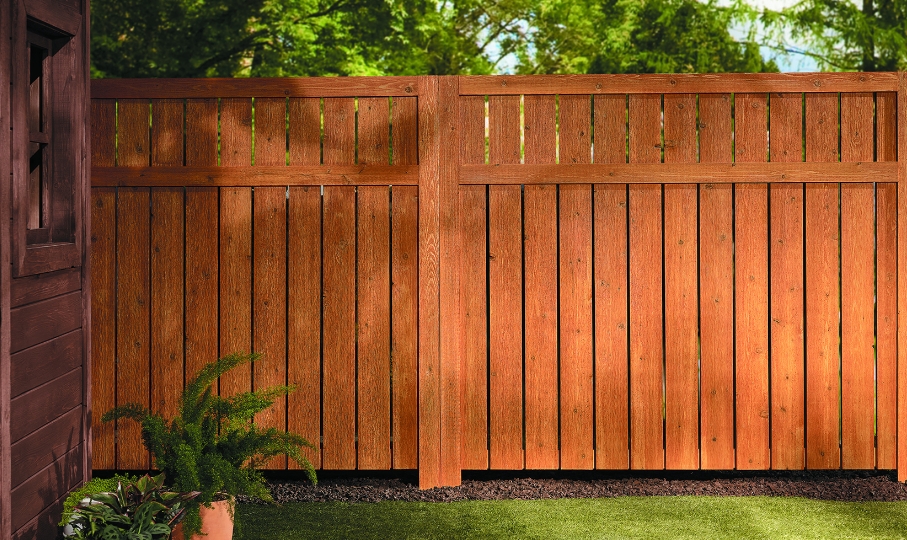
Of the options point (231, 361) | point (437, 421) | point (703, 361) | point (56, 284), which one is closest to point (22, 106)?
point (56, 284)

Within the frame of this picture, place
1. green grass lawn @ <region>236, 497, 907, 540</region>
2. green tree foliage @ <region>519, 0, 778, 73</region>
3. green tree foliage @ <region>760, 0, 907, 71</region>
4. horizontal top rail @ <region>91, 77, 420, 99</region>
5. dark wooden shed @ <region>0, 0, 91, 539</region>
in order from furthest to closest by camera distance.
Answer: green tree foliage @ <region>519, 0, 778, 73</region> → green tree foliage @ <region>760, 0, 907, 71</region> → horizontal top rail @ <region>91, 77, 420, 99</region> → green grass lawn @ <region>236, 497, 907, 540</region> → dark wooden shed @ <region>0, 0, 91, 539</region>

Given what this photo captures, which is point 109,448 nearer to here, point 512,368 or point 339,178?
point 339,178

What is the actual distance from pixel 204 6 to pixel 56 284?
23.6 feet

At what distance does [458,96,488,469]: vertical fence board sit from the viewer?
4.17 meters

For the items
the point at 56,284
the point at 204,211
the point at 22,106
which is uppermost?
the point at 22,106

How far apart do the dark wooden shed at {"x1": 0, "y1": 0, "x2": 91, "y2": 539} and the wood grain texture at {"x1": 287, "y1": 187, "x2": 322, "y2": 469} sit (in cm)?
96

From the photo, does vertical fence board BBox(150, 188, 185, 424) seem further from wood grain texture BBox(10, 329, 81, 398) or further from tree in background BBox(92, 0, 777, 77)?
tree in background BBox(92, 0, 777, 77)

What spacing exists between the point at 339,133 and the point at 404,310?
0.91 m

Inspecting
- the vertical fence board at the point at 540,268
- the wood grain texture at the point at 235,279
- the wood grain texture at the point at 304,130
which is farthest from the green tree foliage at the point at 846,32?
the wood grain texture at the point at 235,279

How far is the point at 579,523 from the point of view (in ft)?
12.4

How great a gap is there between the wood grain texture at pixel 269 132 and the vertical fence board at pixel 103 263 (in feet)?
2.23

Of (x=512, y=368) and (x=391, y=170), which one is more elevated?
(x=391, y=170)

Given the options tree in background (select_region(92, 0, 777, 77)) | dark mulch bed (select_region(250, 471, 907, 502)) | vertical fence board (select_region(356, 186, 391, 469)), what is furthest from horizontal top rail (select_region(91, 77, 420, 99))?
tree in background (select_region(92, 0, 777, 77))

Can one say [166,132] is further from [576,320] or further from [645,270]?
[645,270]
